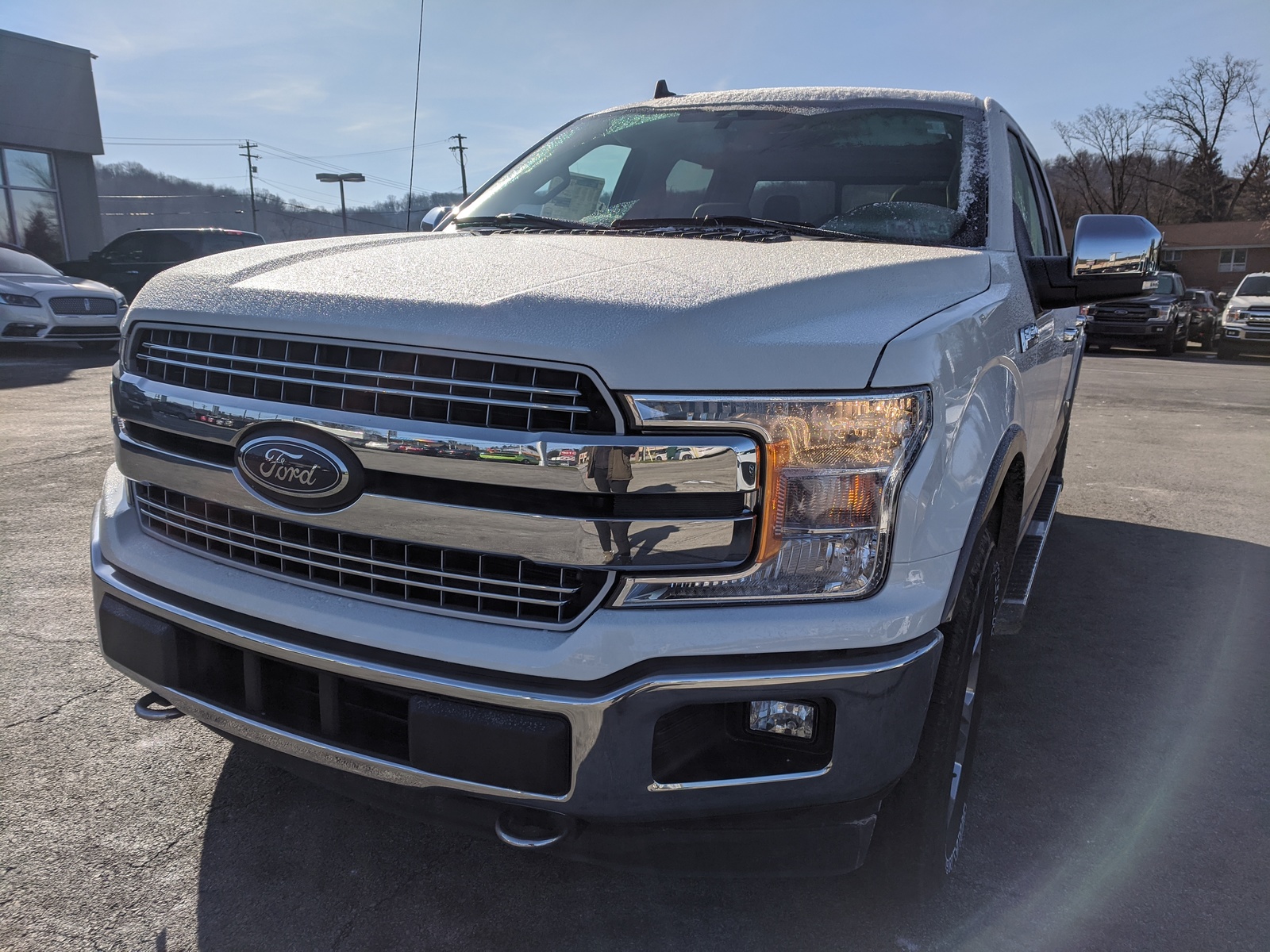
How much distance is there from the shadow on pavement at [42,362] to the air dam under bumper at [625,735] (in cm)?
897

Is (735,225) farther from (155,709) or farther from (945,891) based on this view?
(155,709)

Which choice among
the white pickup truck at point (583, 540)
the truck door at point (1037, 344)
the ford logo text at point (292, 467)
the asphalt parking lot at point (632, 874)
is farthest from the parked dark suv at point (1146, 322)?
the ford logo text at point (292, 467)

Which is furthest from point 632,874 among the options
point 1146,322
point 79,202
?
point 79,202

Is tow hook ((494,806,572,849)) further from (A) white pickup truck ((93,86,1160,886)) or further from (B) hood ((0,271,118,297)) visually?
(B) hood ((0,271,118,297))

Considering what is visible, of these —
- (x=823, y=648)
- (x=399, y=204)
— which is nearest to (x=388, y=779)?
(x=823, y=648)

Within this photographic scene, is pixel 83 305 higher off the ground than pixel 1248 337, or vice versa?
pixel 83 305

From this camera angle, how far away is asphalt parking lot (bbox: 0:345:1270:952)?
198cm

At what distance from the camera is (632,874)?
1.91 m

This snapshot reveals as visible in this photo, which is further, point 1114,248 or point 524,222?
point 524,222

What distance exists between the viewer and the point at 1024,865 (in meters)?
2.25

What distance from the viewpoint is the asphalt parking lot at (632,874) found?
198cm

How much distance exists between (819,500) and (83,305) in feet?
43.9

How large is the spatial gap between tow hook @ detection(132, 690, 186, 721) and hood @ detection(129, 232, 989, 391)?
865 millimetres

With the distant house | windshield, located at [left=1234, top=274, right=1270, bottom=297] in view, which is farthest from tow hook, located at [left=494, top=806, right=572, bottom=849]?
the distant house
